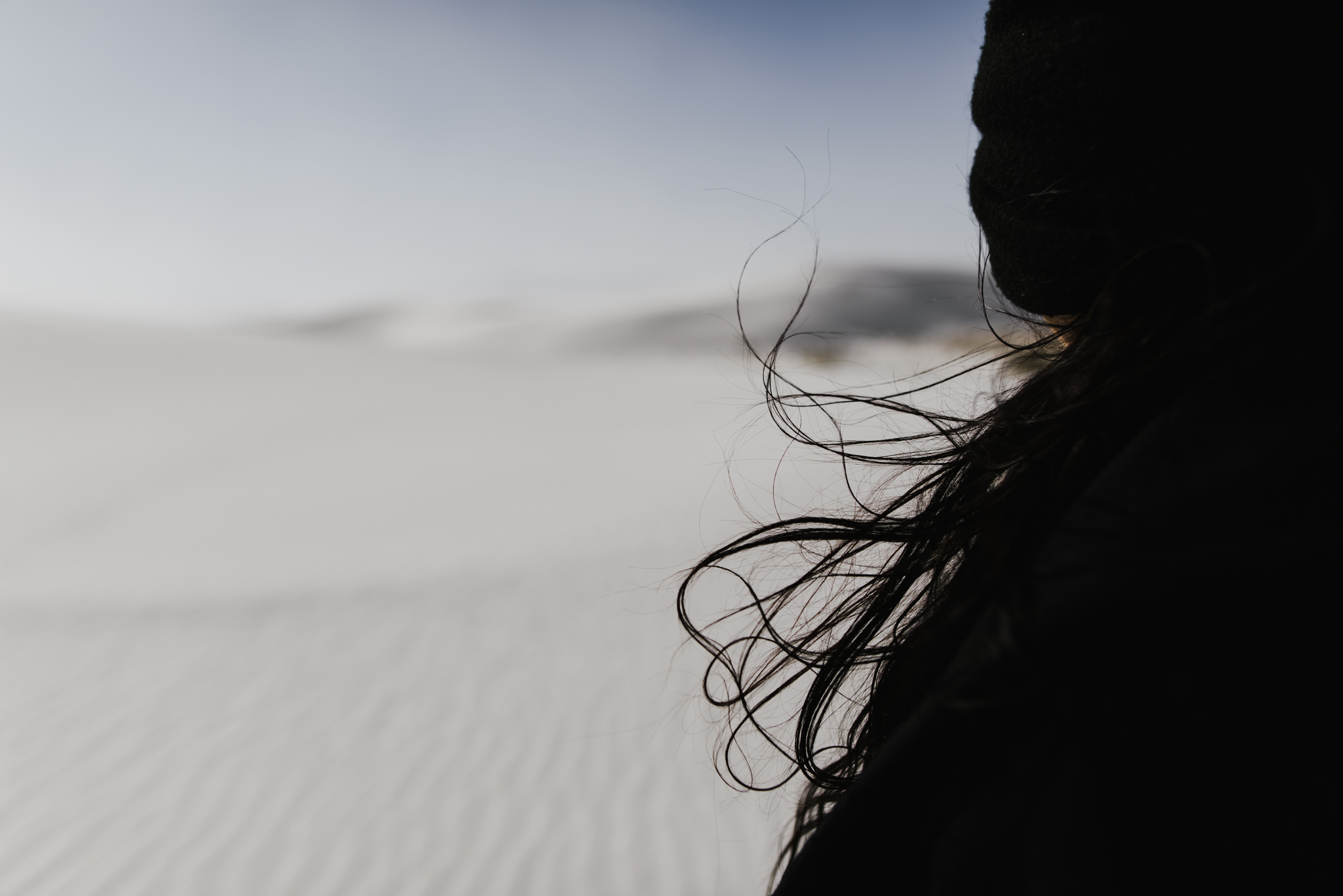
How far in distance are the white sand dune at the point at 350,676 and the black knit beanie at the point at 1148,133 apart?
3200 millimetres

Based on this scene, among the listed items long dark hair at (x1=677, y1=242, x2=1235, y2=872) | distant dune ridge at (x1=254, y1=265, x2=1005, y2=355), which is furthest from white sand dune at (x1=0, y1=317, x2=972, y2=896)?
distant dune ridge at (x1=254, y1=265, x2=1005, y2=355)

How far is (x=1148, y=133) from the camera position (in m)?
0.85

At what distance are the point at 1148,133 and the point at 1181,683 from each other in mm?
611

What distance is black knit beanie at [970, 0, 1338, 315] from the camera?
73 centimetres

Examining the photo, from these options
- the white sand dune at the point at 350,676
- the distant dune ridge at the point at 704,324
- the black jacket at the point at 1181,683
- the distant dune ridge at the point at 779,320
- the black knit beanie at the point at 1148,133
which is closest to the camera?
the black jacket at the point at 1181,683

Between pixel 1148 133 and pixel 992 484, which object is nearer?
pixel 1148 133

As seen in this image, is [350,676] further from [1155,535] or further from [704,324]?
[704,324]

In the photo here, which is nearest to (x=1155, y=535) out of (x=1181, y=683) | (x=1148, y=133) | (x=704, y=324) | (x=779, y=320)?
(x=1181, y=683)

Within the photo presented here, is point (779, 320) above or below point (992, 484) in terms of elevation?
below

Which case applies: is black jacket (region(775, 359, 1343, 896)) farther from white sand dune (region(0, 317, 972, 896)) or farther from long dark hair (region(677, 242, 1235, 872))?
white sand dune (region(0, 317, 972, 896))

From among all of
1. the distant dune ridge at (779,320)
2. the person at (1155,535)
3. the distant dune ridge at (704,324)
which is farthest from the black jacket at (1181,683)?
the distant dune ridge at (779,320)

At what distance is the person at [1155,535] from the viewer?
63 cm

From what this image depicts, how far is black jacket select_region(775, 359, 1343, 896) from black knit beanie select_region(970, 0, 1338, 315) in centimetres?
21

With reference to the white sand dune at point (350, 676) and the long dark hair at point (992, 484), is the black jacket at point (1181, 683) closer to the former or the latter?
the long dark hair at point (992, 484)
